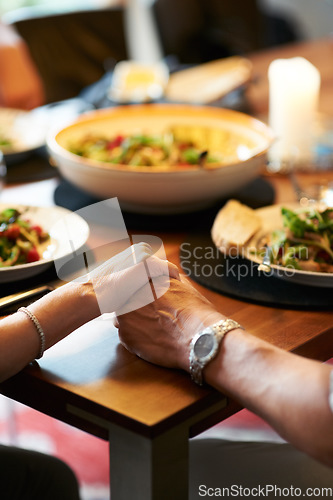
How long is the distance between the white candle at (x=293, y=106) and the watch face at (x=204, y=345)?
848 mm

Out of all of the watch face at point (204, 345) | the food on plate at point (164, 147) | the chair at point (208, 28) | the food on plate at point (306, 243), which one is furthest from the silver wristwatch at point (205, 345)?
the chair at point (208, 28)

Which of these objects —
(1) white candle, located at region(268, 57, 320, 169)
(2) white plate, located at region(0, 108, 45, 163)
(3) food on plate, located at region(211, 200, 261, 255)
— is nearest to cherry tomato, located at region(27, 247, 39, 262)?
(3) food on plate, located at region(211, 200, 261, 255)

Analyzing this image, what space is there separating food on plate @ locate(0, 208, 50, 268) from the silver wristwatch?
0.37 meters

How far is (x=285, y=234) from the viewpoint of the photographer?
113 centimetres

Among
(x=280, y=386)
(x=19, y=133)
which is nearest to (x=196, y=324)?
(x=280, y=386)

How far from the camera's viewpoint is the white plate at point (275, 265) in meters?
1.02

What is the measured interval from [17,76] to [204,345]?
1.94 metres

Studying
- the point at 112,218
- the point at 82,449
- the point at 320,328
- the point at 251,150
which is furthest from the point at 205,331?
the point at 82,449

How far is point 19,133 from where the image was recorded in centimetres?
179

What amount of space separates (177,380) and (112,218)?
56 centimetres

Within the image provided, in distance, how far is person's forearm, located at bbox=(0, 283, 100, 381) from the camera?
86 centimetres

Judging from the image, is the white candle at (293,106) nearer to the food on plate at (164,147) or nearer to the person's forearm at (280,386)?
the food on plate at (164,147)

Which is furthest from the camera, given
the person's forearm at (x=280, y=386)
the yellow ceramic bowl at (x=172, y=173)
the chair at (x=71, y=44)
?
the chair at (x=71, y=44)

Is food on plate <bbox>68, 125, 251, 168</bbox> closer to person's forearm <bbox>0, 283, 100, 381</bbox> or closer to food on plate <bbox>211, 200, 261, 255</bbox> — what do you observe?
food on plate <bbox>211, 200, 261, 255</bbox>
